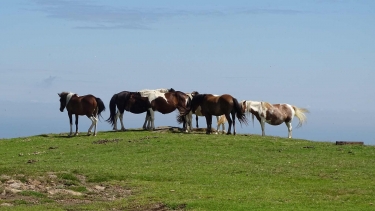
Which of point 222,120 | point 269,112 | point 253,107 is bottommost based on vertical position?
point 222,120

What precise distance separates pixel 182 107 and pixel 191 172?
16777 mm

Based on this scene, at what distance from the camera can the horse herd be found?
130ft

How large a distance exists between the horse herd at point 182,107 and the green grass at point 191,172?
3381 millimetres

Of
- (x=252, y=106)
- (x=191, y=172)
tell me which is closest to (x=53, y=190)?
(x=191, y=172)

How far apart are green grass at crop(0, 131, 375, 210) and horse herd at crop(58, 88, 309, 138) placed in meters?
3.38

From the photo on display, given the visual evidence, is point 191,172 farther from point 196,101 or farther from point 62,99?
point 62,99

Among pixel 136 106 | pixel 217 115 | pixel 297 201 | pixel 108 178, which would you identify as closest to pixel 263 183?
pixel 297 201

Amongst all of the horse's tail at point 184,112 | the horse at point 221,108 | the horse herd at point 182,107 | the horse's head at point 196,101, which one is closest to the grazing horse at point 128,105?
the horse herd at point 182,107

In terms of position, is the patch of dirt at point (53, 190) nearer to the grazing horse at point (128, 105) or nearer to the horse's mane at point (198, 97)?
the horse's mane at point (198, 97)

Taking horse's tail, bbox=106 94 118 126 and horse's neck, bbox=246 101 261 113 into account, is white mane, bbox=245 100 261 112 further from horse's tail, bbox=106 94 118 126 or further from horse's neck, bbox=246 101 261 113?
horse's tail, bbox=106 94 118 126

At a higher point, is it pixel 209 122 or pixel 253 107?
pixel 253 107

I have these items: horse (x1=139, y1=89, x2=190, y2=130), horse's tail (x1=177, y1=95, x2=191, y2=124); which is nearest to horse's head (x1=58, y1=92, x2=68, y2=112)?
horse (x1=139, y1=89, x2=190, y2=130)

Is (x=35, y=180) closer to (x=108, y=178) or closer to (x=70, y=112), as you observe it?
(x=108, y=178)

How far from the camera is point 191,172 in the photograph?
25.4 meters
